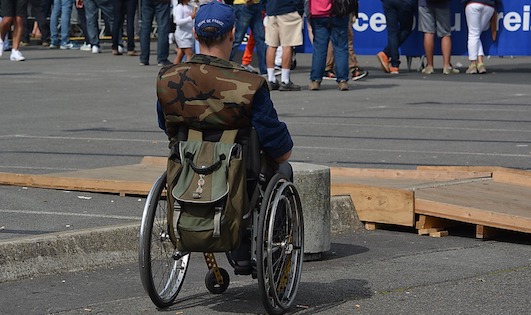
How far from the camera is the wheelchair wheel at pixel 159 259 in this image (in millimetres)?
5988

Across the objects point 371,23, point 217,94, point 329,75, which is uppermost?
point 217,94

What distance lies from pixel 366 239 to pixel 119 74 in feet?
46.7

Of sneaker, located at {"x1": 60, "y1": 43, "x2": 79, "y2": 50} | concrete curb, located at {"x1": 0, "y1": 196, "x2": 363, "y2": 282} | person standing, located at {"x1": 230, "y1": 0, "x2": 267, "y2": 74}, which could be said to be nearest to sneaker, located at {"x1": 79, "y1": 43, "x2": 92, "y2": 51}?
sneaker, located at {"x1": 60, "y1": 43, "x2": 79, "y2": 50}

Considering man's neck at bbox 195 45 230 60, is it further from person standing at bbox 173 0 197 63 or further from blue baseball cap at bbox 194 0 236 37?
person standing at bbox 173 0 197 63

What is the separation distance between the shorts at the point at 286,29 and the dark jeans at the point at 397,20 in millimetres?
3944

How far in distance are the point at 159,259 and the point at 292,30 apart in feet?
40.2

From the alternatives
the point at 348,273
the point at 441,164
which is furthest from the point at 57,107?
the point at 348,273

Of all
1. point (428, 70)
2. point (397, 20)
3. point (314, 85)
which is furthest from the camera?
point (428, 70)

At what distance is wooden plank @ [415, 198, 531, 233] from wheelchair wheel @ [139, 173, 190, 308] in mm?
2310

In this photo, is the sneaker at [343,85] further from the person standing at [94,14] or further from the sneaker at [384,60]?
the person standing at [94,14]

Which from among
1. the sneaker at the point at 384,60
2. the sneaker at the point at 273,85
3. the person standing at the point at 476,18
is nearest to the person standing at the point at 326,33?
the sneaker at the point at 273,85

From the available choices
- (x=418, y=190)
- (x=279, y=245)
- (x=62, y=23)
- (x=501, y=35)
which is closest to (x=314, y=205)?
(x=418, y=190)

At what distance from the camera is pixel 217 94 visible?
5953mm

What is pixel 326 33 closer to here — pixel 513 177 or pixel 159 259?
pixel 513 177
